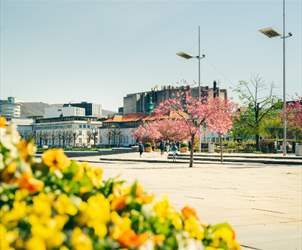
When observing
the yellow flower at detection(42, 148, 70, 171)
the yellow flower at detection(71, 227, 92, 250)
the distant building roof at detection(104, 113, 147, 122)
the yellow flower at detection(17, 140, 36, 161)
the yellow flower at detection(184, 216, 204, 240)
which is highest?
the distant building roof at detection(104, 113, 147, 122)

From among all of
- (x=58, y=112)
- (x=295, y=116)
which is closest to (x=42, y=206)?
(x=295, y=116)

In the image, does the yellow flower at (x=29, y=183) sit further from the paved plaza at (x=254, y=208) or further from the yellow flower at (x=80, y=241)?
the paved plaza at (x=254, y=208)

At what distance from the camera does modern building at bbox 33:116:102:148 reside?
146000 millimetres

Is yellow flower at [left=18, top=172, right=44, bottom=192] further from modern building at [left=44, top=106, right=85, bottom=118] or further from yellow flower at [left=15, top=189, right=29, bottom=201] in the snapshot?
modern building at [left=44, top=106, right=85, bottom=118]

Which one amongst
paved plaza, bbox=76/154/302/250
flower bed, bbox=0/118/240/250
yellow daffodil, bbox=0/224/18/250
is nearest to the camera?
yellow daffodil, bbox=0/224/18/250

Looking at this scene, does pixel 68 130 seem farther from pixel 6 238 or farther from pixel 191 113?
pixel 6 238

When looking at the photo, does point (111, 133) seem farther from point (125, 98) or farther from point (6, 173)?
point (6, 173)

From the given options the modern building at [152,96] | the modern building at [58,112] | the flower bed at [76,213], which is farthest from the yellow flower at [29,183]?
the modern building at [58,112]

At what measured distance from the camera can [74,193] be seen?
1988 millimetres

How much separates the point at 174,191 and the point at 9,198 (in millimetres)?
11004

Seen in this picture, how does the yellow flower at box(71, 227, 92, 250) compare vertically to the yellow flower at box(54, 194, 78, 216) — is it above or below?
below

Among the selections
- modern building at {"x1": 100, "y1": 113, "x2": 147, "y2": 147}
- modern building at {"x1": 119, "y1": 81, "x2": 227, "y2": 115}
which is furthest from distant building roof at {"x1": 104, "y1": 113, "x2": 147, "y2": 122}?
modern building at {"x1": 119, "y1": 81, "x2": 227, "y2": 115}

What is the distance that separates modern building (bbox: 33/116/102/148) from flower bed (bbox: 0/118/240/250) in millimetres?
140736

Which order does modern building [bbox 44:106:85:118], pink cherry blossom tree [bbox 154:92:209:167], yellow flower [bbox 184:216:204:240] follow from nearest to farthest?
yellow flower [bbox 184:216:204:240] < pink cherry blossom tree [bbox 154:92:209:167] < modern building [bbox 44:106:85:118]
